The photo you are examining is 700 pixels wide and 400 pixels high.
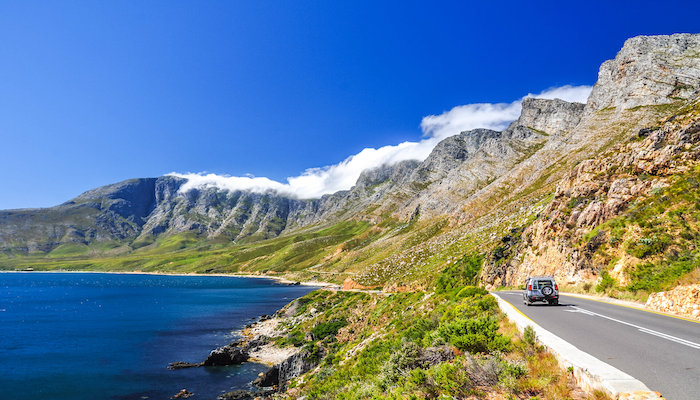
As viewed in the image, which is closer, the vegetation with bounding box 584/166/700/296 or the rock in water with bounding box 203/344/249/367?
the vegetation with bounding box 584/166/700/296

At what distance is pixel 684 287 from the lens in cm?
1928

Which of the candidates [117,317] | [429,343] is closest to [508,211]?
[429,343]

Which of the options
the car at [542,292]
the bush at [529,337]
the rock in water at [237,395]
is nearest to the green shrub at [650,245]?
the car at [542,292]

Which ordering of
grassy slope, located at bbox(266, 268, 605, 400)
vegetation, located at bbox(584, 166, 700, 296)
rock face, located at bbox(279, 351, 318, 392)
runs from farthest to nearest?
rock face, located at bbox(279, 351, 318, 392)
vegetation, located at bbox(584, 166, 700, 296)
grassy slope, located at bbox(266, 268, 605, 400)

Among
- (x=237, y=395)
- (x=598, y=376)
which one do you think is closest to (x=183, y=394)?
(x=237, y=395)

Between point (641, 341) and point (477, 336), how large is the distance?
569cm

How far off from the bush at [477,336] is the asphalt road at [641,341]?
244 cm

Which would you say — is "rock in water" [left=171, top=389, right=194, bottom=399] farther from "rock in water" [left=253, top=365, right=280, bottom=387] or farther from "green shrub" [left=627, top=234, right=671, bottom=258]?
"green shrub" [left=627, top=234, right=671, bottom=258]

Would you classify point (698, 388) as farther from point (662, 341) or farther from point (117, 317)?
point (117, 317)

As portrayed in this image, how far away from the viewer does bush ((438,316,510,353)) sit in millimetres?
12898

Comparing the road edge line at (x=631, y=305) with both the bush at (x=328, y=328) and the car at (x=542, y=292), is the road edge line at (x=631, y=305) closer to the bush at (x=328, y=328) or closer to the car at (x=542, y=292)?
the car at (x=542, y=292)

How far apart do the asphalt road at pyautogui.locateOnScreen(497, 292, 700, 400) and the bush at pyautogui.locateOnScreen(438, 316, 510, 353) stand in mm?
2442

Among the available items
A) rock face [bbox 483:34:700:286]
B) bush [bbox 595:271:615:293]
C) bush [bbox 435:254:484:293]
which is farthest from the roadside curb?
bush [bbox 435:254:484:293]

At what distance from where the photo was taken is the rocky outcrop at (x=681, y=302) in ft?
58.4
